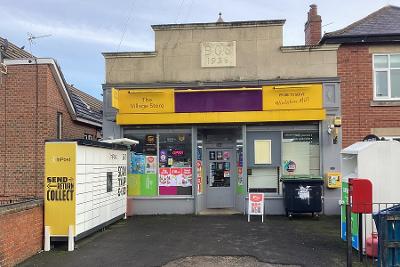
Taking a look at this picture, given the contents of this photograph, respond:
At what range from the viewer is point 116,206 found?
13.2m

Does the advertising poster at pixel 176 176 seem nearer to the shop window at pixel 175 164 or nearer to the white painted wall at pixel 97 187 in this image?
the shop window at pixel 175 164

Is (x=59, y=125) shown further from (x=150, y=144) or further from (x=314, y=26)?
(x=314, y=26)

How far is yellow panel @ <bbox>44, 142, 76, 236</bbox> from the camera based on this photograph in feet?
32.7

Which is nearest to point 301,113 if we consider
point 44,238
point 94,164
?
point 94,164

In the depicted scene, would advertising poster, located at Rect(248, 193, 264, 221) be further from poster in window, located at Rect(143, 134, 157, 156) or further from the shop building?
poster in window, located at Rect(143, 134, 157, 156)

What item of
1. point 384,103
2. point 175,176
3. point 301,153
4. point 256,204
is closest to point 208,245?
point 256,204

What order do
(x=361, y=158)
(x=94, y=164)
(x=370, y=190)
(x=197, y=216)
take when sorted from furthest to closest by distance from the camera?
(x=197, y=216) → (x=94, y=164) → (x=361, y=158) → (x=370, y=190)

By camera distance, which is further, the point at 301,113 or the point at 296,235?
the point at 301,113

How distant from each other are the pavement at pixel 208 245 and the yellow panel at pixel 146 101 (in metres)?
3.70

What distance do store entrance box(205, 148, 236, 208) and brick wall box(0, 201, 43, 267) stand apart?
23.9 ft

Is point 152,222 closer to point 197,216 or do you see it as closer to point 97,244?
point 197,216

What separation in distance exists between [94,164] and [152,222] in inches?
130

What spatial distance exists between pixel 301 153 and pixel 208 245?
6.25 m

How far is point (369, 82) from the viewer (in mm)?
15570
